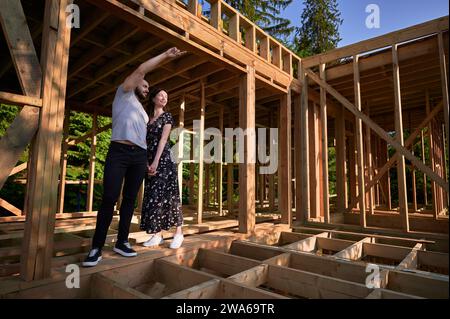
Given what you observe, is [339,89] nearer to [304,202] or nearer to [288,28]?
[304,202]

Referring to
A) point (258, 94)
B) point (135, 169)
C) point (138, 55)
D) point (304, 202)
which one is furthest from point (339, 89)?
point (135, 169)

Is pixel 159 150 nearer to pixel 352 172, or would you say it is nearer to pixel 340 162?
pixel 340 162

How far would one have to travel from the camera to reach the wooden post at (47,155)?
6.38ft

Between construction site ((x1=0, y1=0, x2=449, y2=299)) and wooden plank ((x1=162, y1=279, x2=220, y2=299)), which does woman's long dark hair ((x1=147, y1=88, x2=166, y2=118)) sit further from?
wooden plank ((x1=162, y1=279, x2=220, y2=299))

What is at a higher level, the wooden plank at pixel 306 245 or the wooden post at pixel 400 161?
the wooden post at pixel 400 161

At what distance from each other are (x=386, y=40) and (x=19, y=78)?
4.82 metres

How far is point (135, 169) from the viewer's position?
2.52 m

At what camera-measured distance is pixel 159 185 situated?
2.89 meters

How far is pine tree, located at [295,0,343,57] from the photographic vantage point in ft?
51.2

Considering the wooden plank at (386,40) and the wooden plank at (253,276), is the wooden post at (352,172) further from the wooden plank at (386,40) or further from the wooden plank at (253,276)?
the wooden plank at (253,276)

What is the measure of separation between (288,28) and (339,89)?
10.6 metres

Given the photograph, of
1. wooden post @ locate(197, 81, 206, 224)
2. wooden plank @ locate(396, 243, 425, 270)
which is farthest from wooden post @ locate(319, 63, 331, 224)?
wooden post @ locate(197, 81, 206, 224)

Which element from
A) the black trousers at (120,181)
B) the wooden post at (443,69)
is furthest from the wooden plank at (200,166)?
the wooden post at (443,69)

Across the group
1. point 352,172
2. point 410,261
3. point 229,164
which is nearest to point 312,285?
point 410,261
